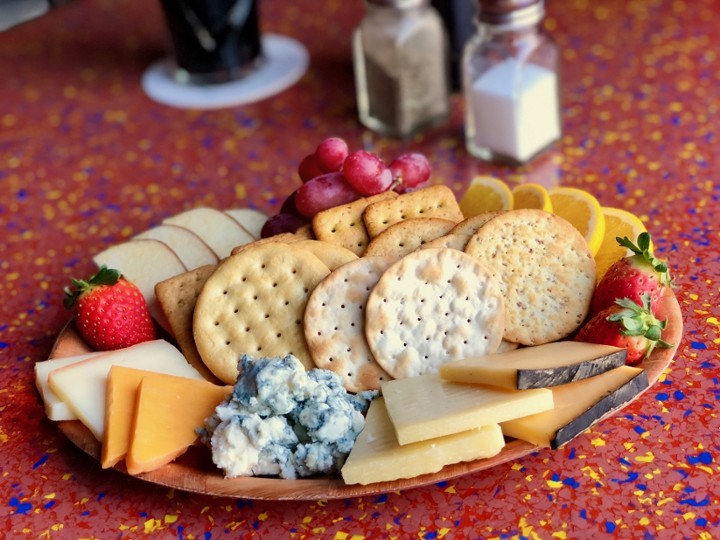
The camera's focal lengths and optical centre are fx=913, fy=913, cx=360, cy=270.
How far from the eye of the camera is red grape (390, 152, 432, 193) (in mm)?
1215

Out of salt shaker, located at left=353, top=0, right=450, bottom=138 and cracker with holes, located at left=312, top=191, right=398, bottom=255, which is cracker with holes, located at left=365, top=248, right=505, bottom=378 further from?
salt shaker, located at left=353, top=0, right=450, bottom=138

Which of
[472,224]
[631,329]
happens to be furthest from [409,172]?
[631,329]

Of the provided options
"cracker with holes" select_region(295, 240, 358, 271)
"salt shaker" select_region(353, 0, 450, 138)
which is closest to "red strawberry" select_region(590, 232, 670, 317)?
"cracker with holes" select_region(295, 240, 358, 271)

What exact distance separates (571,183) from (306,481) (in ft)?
2.69

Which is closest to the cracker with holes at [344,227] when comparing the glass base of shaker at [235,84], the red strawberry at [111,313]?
the red strawberry at [111,313]

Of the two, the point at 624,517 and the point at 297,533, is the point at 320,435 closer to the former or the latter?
the point at 297,533

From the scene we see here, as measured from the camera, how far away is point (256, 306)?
1005 millimetres

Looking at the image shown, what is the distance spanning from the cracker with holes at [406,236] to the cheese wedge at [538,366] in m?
0.18

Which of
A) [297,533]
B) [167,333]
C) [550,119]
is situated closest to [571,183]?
[550,119]

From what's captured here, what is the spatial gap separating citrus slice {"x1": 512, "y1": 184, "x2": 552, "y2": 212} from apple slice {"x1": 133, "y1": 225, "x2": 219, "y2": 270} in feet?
1.30

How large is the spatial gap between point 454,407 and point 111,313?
424mm

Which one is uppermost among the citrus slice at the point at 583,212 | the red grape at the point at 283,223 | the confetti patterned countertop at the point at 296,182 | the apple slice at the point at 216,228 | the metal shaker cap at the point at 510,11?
the metal shaker cap at the point at 510,11

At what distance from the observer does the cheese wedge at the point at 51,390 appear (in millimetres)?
934

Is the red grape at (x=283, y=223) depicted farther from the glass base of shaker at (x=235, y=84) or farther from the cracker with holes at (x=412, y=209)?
the glass base of shaker at (x=235, y=84)
